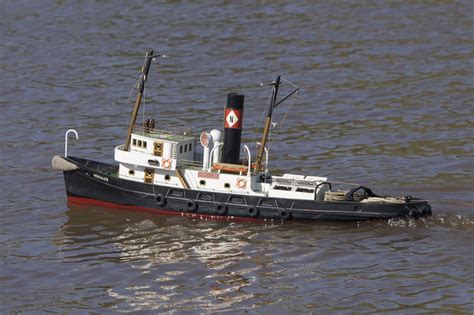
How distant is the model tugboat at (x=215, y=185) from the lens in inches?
1644

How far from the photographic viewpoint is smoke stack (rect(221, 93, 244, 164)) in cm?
4366

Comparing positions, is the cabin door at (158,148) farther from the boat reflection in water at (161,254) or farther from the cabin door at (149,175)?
the boat reflection in water at (161,254)

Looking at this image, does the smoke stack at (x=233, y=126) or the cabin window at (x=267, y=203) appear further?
the smoke stack at (x=233, y=126)

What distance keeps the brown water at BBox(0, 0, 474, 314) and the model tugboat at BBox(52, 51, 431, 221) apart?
56cm

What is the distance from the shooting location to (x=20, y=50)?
71125mm

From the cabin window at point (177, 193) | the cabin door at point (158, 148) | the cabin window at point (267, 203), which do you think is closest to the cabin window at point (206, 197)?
the cabin window at point (177, 193)

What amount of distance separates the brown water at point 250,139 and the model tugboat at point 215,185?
0.56m

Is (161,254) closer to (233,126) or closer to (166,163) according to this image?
(166,163)

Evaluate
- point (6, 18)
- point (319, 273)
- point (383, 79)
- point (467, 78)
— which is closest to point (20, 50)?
point (6, 18)

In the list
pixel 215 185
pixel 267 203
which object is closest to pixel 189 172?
pixel 215 185

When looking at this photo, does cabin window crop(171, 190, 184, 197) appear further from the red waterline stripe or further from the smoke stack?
the smoke stack

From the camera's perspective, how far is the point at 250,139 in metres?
53.1

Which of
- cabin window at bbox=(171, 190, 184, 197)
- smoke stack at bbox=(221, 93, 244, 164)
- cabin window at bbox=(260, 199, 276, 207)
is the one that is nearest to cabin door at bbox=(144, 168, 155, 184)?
cabin window at bbox=(171, 190, 184, 197)

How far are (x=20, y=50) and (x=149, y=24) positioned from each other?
1006cm
